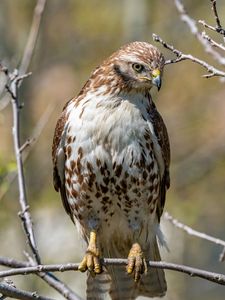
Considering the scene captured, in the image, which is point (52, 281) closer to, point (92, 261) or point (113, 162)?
point (92, 261)

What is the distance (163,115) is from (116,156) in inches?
279

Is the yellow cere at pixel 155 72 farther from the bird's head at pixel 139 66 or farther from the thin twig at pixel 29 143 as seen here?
the thin twig at pixel 29 143

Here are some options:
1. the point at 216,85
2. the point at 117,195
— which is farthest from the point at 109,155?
the point at 216,85

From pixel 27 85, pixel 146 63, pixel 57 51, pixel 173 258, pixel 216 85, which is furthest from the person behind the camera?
pixel 216 85

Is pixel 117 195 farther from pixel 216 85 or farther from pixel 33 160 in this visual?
pixel 216 85

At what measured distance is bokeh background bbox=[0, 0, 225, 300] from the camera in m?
10.9

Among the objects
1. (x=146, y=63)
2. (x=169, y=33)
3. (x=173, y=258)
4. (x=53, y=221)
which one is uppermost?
(x=169, y=33)

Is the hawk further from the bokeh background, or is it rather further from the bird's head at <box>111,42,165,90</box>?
the bokeh background

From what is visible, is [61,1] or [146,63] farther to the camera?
[61,1]

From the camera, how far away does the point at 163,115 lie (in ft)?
42.2

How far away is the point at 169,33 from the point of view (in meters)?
11.9

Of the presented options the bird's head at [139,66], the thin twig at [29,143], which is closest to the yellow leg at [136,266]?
the thin twig at [29,143]

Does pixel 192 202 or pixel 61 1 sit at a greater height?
pixel 61 1

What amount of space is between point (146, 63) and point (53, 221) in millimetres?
6236
